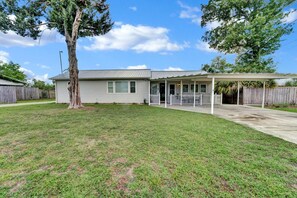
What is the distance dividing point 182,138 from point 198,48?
1999cm

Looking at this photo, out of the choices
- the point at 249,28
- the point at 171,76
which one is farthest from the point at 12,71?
the point at 249,28

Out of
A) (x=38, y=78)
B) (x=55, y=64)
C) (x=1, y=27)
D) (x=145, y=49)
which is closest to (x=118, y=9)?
(x=1, y=27)

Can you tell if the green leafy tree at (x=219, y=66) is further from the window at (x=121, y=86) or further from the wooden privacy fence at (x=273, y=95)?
the window at (x=121, y=86)

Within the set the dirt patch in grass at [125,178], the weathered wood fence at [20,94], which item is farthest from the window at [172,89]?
the weathered wood fence at [20,94]

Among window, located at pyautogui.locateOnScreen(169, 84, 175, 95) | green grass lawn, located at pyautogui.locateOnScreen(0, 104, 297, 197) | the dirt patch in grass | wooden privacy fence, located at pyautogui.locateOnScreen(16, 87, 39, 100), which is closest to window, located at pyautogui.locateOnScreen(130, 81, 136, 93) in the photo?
window, located at pyautogui.locateOnScreen(169, 84, 175, 95)

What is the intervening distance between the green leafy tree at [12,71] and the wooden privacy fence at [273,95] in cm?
→ 3927

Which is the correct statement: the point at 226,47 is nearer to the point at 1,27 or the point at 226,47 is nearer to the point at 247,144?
the point at 247,144

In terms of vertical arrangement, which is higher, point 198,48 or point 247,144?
point 198,48

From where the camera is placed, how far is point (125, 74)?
50.7ft

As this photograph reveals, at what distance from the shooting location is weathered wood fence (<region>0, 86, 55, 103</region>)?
15.4 metres

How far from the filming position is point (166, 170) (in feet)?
9.10

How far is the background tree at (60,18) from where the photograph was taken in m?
9.10

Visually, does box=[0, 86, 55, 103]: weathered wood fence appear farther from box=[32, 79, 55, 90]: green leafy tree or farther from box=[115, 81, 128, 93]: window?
box=[115, 81, 128, 93]: window

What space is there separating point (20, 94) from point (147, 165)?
24.1 metres
